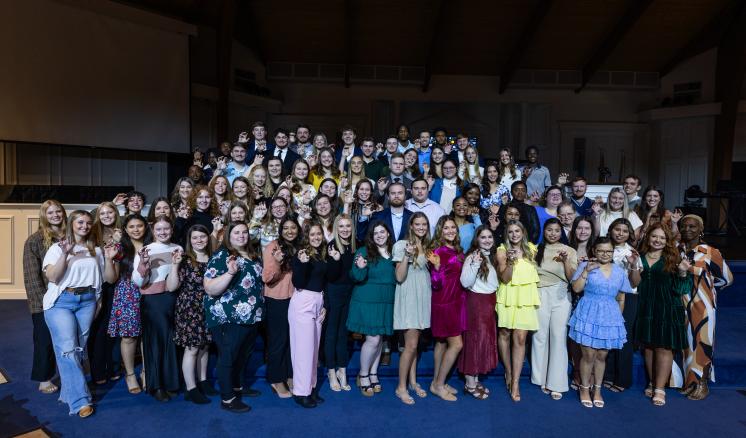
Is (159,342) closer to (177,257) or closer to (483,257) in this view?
(177,257)

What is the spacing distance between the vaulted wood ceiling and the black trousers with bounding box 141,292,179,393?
7.65 m

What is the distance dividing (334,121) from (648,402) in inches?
418

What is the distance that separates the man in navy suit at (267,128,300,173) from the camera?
5.85 metres

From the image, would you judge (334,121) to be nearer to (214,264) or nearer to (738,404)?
(214,264)

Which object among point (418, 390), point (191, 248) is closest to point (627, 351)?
point (418, 390)

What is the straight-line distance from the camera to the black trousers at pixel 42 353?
3717mm

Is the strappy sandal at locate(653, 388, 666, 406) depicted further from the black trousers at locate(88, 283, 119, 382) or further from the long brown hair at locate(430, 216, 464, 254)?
the black trousers at locate(88, 283, 119, 382)

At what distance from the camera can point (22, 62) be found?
281 inches

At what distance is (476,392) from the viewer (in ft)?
12.7

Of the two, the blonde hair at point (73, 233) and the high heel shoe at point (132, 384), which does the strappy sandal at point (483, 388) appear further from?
the blonde hair at point (73, 233)

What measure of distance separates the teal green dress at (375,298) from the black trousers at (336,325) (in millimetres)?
151

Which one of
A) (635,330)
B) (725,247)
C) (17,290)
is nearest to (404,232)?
(635,330)

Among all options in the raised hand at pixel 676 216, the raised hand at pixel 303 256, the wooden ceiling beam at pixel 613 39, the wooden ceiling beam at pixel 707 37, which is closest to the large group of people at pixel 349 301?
the raised hand at pixel 303 256

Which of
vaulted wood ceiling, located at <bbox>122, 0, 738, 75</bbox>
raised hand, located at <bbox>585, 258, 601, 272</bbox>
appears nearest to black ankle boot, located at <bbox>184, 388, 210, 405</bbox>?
Result: raised hand, located at <bbox>585, 258, 601, 272</bbox>
